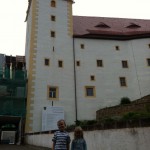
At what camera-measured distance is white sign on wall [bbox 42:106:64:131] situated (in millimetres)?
22234

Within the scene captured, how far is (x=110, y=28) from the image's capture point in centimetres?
3080

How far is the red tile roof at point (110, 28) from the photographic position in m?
28.0

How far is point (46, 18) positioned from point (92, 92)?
9.98 metres

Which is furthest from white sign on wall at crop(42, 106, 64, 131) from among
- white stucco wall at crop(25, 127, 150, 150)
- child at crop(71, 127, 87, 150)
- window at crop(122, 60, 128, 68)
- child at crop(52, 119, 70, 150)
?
child at crop(71, 127, 87, 150)

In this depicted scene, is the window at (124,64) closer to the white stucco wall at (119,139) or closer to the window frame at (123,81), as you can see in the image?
the window frame at (123,81)

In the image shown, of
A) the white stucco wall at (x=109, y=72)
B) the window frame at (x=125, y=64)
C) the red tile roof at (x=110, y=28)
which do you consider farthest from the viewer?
the red tile roof at (x=110, y=28)

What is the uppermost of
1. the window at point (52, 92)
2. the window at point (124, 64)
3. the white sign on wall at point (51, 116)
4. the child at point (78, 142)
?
the window at point (124, 64)

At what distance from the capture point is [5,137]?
2105 inches

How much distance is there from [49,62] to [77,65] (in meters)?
3.09

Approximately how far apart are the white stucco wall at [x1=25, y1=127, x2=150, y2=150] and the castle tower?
1450 cm

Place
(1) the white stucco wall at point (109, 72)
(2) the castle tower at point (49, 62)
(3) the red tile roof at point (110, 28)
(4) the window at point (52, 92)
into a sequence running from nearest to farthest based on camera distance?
(2) the castle tower at point (49, 62) → (4) the window at point (52, 92) → (1) the white stucco wall at point (109, 72) → (3) the red tile roof at point (110, 28)

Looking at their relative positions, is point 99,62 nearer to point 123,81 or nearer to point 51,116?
point 123,81

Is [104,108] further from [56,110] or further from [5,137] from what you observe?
[5,137]

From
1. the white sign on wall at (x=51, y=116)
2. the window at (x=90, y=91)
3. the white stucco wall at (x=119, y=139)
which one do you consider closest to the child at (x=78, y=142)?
the white stucco wall at (x=119, y=139)
